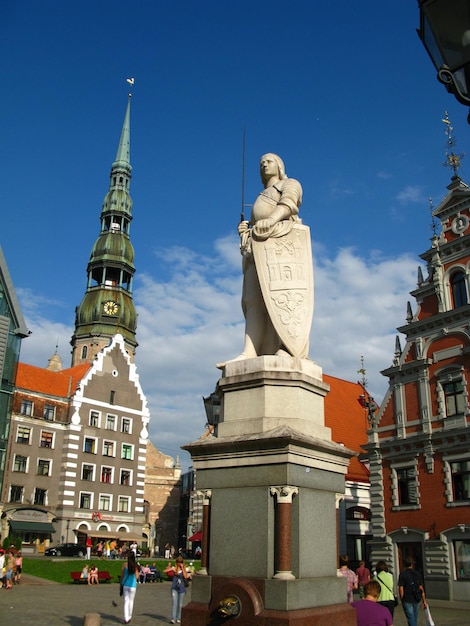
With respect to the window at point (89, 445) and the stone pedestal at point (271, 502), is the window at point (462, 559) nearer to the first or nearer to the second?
the stone pedestal at point (271, 502)

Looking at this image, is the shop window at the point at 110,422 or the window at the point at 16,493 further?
the shop window at the point at 110,422

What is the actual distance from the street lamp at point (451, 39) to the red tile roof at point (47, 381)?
42.7 m

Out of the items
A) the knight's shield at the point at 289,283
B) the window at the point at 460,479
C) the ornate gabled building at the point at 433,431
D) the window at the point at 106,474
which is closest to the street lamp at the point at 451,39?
the knight's shield at the point at 289,283

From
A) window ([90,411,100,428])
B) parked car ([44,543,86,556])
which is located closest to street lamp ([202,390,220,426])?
parked car ([44,543,86,556])

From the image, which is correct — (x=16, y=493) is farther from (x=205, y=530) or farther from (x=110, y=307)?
(x=205, y=530)

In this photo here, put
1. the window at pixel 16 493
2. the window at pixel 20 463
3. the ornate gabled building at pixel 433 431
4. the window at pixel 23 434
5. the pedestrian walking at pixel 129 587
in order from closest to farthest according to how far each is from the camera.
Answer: the pedestrian walking at pixel 129 587
the ornate gabled building at pixel 433 431
the window at pixel 16 493
the window at pixel 20 463
the window at pixel 23 434

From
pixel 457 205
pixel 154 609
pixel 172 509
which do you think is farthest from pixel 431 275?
pixel 172 509

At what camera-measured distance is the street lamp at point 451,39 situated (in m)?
4.38

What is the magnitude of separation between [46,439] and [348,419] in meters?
21.8

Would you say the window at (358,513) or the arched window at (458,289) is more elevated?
the arched window at (458,289)

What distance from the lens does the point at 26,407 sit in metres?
42.8

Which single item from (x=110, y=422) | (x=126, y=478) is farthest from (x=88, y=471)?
(x=110, y=422)

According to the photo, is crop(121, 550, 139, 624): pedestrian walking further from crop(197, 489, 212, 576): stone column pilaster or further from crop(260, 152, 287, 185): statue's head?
crop(260, 152, 287, 185): statue's head

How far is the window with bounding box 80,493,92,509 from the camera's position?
142ft
